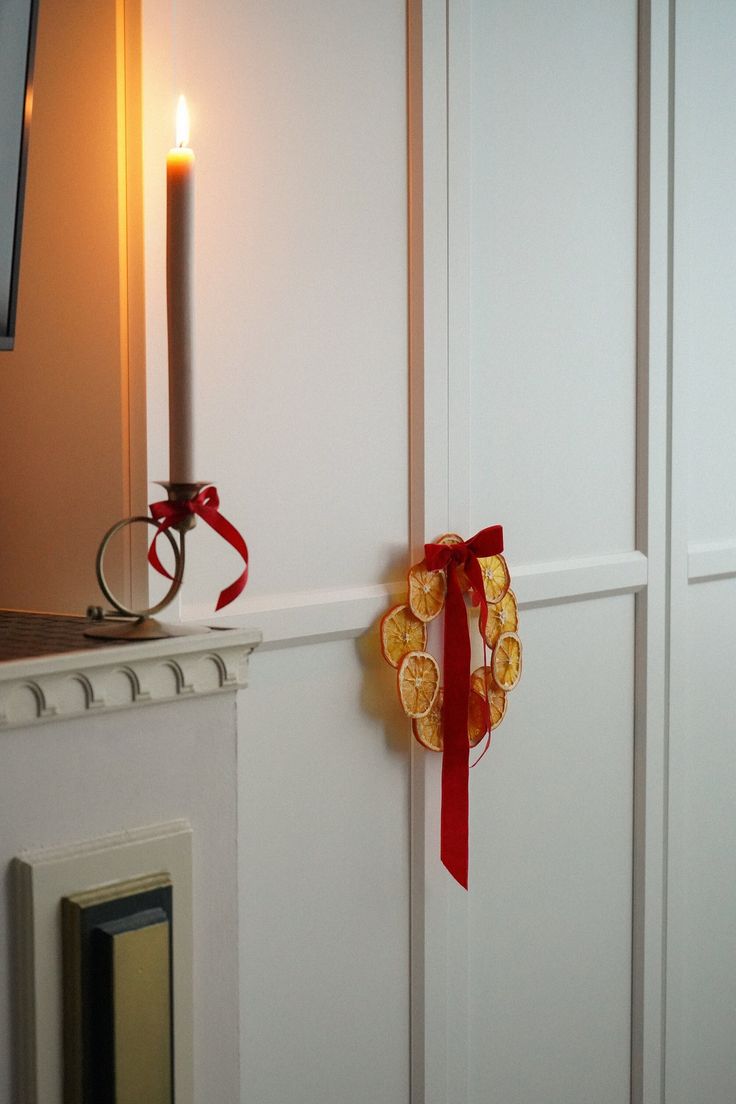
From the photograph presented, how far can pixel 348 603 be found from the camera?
1.11 metres

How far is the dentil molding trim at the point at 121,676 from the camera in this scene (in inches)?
25.4

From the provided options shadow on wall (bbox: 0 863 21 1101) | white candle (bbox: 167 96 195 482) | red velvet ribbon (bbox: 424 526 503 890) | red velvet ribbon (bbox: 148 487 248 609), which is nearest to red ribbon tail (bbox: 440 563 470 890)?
red velvet ribbon (bbox: 424 526 503 890)

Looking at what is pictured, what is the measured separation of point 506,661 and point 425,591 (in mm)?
136

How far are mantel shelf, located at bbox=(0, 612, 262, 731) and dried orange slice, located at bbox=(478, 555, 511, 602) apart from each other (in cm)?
50

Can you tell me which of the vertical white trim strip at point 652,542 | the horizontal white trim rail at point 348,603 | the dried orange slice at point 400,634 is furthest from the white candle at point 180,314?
the vertical white trim strip at point 652,542

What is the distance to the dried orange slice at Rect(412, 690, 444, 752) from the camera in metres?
1.17

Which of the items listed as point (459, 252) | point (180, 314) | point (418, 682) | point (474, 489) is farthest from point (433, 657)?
point (180, 314)

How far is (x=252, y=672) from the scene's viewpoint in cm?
105

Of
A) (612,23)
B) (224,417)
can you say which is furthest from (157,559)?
(612,23)

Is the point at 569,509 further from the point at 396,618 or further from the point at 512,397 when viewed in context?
the point at 396,618

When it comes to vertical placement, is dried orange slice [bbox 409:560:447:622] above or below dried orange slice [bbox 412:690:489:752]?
above

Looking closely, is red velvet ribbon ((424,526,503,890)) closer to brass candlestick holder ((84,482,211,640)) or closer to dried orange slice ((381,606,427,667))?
dried orange slice ((381,606,427,667))

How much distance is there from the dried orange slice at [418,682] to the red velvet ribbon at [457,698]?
0.02m

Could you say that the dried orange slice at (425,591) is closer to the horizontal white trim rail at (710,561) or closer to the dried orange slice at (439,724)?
the dried orange slice at (439,724)
